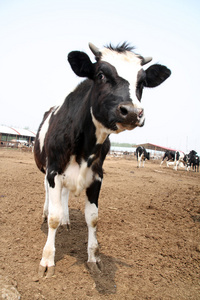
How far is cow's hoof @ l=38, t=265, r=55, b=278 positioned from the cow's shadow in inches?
13.1

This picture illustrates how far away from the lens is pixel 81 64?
116 inches

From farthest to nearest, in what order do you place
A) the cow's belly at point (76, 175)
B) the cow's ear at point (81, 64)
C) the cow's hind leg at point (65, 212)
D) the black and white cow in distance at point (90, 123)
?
1. the cow's hind leg at point (65, 212)
2. the cow's belly at point (76, 175)
3. the cow's ear at point (81, 64)
4. the black and white cow in distance at point (90, 123)

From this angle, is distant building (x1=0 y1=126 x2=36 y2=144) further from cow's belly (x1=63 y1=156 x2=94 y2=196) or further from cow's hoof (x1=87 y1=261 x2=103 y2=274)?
cow's hoof (x1=87 y1=261 x2=103 y2=274)

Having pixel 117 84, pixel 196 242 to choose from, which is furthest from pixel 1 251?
pixel 196 242

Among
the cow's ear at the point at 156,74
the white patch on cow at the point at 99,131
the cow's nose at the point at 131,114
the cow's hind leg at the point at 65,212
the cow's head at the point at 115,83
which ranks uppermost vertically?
the cow's ear at the point at 156,74

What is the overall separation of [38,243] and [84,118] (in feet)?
6.84

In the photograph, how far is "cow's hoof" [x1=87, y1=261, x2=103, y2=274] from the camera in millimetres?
2977

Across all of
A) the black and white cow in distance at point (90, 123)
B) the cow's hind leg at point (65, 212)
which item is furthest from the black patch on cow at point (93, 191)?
the cow's hind leg at point (65, 212)

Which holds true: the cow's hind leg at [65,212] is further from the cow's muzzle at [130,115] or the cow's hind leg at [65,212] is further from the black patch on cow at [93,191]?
the cow's muzzle at [130,115]

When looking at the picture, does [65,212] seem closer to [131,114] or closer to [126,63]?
[131,114]

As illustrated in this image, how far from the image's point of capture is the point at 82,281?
2.74 meters

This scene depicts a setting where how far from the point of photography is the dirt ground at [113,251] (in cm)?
262

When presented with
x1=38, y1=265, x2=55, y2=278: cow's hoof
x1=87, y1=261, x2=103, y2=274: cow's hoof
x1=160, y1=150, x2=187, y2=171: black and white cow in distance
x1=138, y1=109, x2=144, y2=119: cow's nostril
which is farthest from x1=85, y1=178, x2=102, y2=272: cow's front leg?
x1=160, y1=150, x2=187, y2=171: black and white cow in distance

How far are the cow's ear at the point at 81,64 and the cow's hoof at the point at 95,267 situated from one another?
2.49 meters
